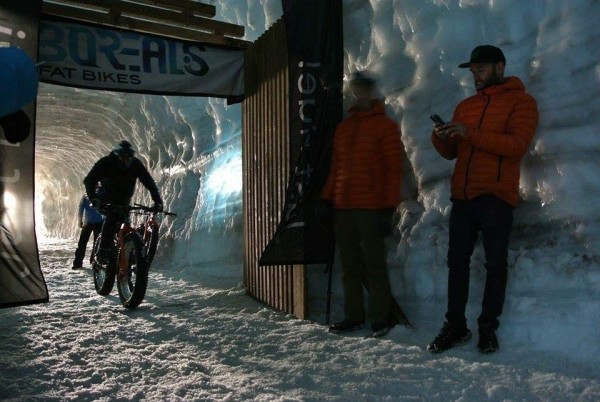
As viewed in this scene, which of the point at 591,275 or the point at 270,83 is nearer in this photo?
the point at 591,275

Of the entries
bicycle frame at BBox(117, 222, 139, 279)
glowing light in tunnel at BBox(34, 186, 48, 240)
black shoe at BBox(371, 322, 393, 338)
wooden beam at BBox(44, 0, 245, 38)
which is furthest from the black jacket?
glowing light in tunnel at BBox(34, 186, 48, 240)

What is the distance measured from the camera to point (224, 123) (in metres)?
9.96

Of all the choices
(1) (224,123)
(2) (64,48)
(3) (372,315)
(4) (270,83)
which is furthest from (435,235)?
(1) (224,123)

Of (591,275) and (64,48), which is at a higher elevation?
(64,48)

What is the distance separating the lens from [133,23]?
6.29 metres

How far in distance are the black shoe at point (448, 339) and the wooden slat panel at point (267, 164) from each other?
1.49m

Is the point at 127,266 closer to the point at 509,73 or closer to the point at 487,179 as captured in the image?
the point at 487,179

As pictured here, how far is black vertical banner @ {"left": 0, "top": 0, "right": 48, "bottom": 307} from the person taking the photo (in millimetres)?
3838

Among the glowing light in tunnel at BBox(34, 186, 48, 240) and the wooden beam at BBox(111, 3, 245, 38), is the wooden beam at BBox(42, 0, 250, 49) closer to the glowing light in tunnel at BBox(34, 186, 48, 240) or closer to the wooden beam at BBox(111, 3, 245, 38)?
the wooden beam at BBox(111, 3, 245, 38)

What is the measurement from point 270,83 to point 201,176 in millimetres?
5635

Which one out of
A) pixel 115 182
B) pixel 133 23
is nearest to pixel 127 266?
pixel 115 182

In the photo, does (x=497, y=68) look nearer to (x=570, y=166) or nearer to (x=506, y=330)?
(x=570, y=166)

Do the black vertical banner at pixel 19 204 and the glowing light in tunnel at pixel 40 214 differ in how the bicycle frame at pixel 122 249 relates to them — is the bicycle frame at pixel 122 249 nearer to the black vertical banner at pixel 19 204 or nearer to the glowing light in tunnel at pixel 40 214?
the black vertical banner at pixel 19 204

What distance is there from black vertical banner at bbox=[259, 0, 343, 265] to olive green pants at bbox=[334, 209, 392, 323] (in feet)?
0.98
